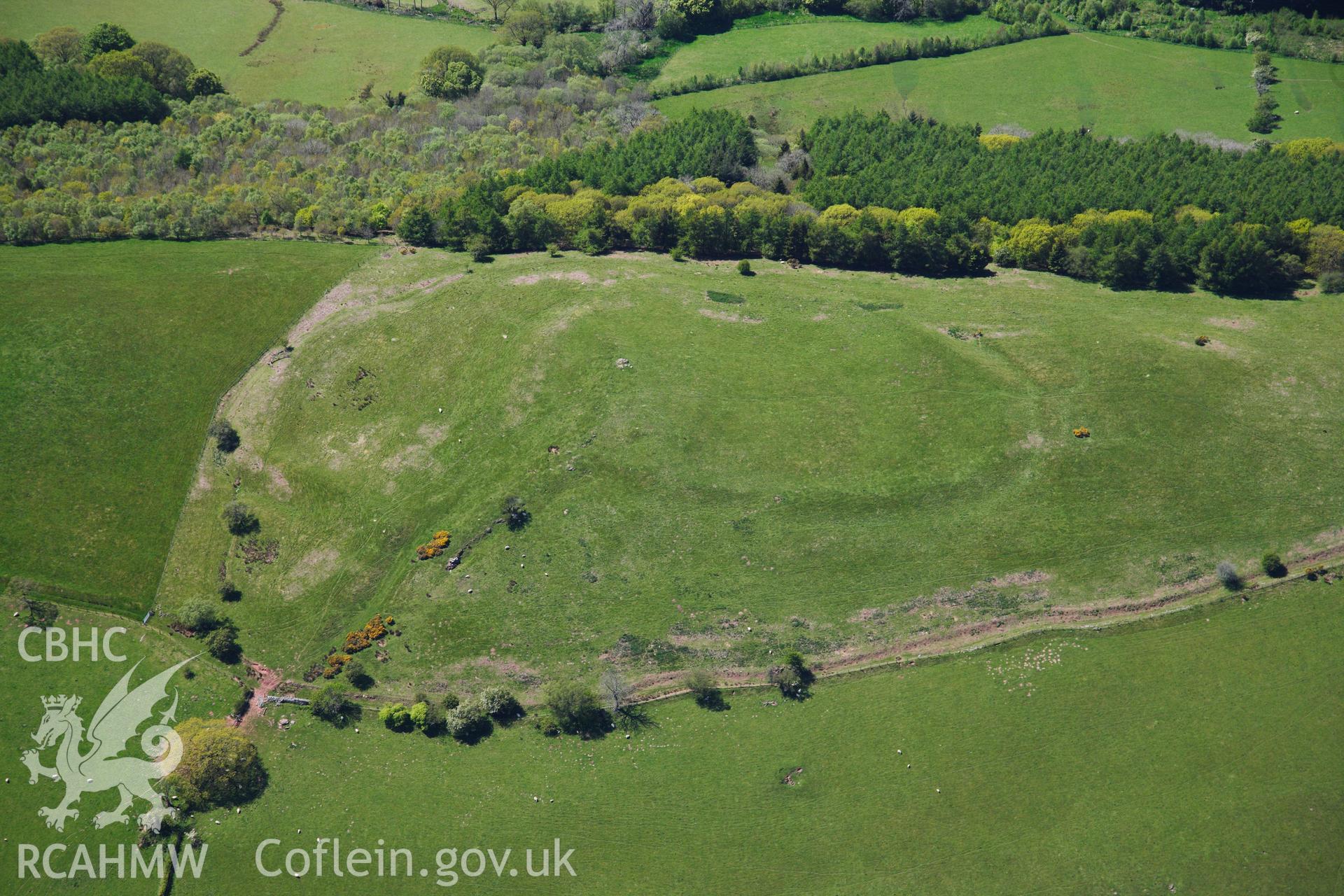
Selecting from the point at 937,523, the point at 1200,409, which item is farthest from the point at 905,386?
the point at 1200,409

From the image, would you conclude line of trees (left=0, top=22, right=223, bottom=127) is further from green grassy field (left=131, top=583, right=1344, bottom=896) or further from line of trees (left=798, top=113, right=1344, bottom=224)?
green grassy field (left=131, top=583, right=1344, bottom=896)

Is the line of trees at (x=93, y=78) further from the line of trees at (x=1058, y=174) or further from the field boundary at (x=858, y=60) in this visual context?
the line of trees at (x=1058, y=174)

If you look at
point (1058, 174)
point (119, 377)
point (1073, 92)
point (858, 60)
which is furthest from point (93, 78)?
point (1073, 92)

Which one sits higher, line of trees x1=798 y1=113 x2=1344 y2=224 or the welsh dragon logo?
line of trees x1=798 y1=113 x2=1344 y2=224

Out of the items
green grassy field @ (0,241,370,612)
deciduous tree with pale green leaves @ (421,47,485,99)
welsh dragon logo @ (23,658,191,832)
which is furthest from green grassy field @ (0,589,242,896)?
deciduous tree with pale green leaves @ (421,47,485,99)

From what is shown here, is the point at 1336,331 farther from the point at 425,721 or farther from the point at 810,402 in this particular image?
the point at 425,721

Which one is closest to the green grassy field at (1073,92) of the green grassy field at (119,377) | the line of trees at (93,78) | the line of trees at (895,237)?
the line of trees at (895,237)

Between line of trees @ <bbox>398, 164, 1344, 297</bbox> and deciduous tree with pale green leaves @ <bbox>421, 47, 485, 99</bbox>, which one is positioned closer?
line of trees @ <bbox>398, 164, 1344, 297</bbox>
